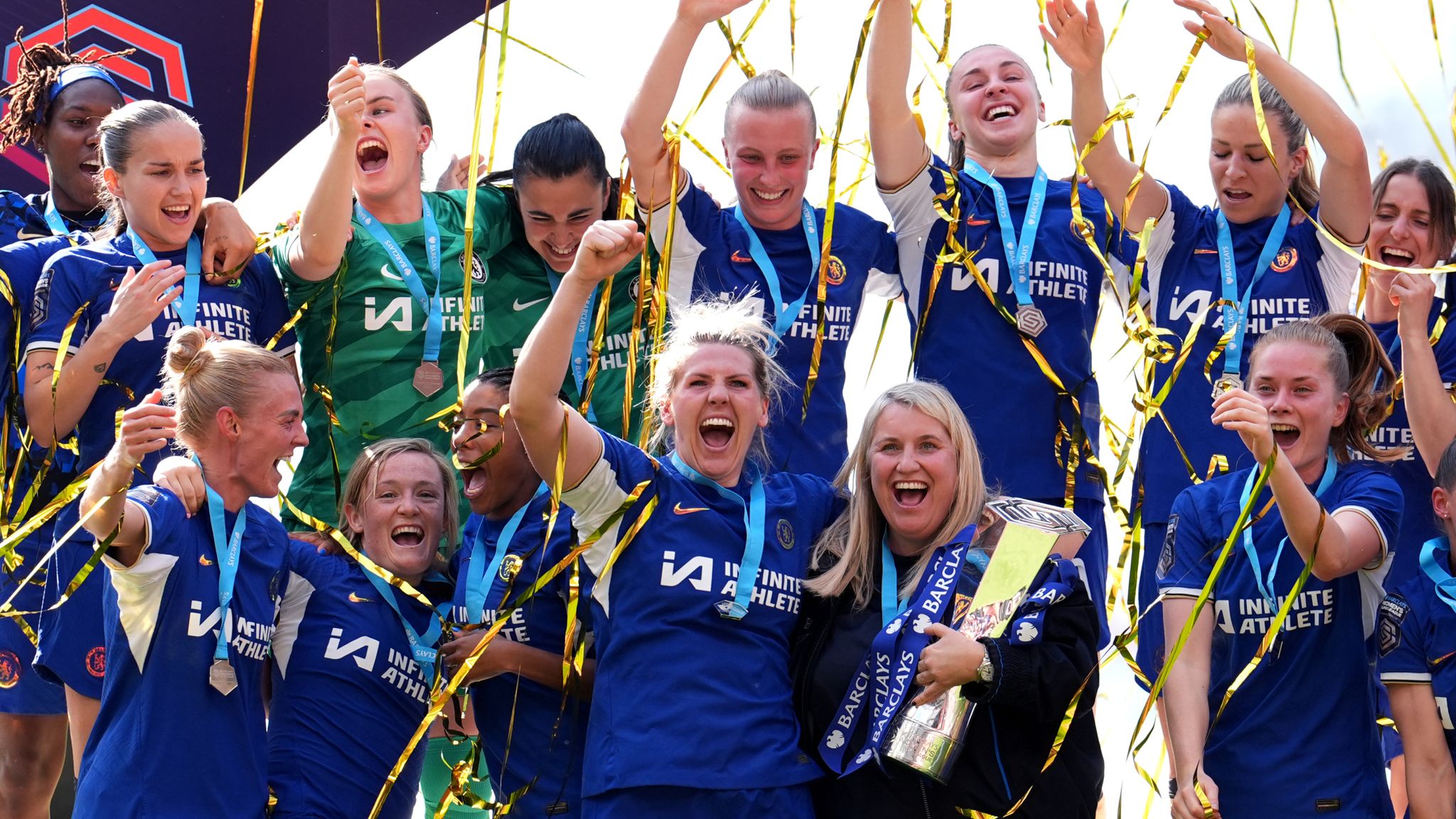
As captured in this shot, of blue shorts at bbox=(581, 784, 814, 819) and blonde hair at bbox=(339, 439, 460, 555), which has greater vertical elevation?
blonde hair at bbox=(339, 439, 460, 555)

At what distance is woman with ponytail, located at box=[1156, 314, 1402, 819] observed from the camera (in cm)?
347

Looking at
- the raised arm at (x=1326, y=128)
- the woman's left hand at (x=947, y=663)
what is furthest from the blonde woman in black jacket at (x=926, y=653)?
the raised arm at (x=1326, y=128)

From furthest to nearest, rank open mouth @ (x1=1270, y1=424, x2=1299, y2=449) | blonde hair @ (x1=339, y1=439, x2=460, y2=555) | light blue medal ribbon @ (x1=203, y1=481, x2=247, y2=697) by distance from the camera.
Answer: blonde hair @ (x1=339, y1=439, x2=460, y2=555) < open mouth @ (x1=1270, y1=424, x2=1299, y2=449) < light blue medal ribbon @ (x1=203, y1=481, x2=247, y2=697)

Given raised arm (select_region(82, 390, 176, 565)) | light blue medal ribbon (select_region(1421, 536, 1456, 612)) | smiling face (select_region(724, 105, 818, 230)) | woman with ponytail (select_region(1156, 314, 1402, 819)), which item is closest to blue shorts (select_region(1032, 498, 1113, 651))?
woman with ponytail (select_region(1156, 314, 1402, 819))

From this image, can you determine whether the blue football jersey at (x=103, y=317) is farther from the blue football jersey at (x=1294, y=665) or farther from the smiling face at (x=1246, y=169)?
the smiling face at (x=1246, y=169)

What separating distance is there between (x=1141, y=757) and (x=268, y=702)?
143 inches

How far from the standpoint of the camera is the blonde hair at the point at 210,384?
357cm

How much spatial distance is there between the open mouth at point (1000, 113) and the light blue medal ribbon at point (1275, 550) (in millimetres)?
1195

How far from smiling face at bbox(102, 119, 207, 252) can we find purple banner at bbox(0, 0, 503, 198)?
1542 mm

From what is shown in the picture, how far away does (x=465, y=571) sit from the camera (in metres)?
3.70

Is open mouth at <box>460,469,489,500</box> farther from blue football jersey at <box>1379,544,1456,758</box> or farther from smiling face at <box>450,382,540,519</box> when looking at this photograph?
blue football jersey at <box>1379,544,1456,758</box>

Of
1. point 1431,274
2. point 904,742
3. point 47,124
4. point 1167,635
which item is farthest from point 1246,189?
point 47,124

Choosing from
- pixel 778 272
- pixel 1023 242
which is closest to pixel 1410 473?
pixel 1023 242

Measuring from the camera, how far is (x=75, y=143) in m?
4.55
